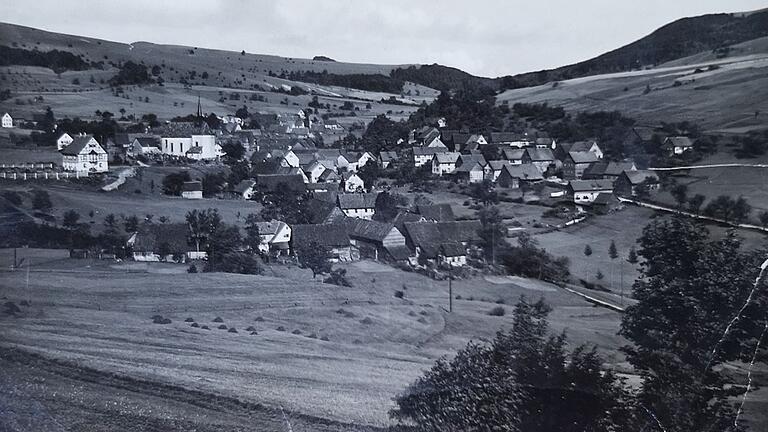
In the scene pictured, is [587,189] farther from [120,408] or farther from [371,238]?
[120,408]

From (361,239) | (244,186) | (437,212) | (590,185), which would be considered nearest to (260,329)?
(361,239)

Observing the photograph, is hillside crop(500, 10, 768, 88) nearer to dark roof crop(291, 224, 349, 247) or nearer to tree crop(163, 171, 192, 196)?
dark roof crop(291, 224, 349, 247)

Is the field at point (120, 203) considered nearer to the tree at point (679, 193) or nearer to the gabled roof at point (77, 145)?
the gabled roof at point (77, 145)

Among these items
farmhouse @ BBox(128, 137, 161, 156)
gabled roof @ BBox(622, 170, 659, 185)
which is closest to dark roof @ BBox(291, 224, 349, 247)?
farmhouse @ BBox(128, 137, 161, 156)

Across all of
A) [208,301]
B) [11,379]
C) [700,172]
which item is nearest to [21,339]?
[11,379]

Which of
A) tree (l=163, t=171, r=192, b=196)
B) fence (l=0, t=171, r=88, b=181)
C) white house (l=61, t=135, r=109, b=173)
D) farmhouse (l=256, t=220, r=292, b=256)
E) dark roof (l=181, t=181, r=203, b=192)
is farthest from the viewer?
dark roof (l=181, t=181, r=203, b=192)

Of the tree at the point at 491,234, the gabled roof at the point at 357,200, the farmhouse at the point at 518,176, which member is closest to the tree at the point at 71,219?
the gabled roof at the point at 357,200
